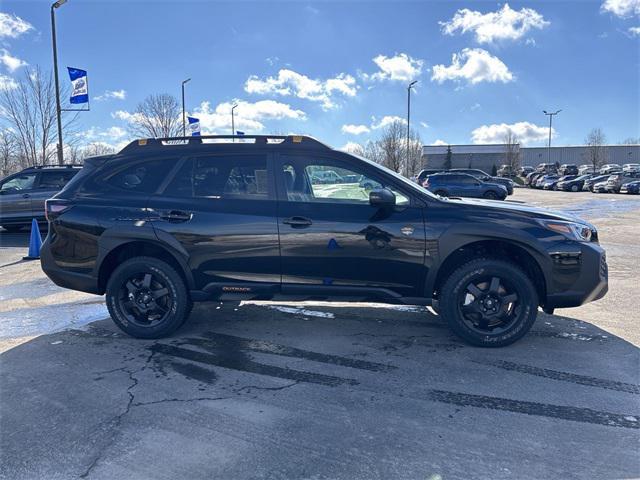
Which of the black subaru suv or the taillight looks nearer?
the black subaru suv

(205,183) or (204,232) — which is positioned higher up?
(205,183)

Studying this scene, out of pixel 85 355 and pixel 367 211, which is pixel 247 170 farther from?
pixel 85 355

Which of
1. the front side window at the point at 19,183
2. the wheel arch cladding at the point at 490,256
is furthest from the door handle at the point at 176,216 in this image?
the front side window at the point at 19,183

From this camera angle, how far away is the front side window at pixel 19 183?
1301 cm

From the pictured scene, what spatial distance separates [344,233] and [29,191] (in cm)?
1180

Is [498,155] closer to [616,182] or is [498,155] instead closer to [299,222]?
[616,182]

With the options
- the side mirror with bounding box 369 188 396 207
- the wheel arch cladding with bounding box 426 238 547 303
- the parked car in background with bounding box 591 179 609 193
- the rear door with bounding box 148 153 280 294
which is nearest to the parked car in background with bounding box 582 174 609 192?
the parked car in background with bounding box 591 179 609 193

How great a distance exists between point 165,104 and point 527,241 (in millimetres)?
36924

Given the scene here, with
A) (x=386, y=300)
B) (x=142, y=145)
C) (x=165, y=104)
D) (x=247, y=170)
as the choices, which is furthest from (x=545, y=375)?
(x=165, y=104)

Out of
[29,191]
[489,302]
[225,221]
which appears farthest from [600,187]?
[225,221]

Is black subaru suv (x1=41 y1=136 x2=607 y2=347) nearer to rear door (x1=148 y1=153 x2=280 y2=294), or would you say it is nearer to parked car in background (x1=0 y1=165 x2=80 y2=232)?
rear door (x1=148 y1=153 x2=280 y2=294)

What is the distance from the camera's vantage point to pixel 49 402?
11.4 ft

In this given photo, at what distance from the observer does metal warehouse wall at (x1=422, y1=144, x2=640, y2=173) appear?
92.4 meters

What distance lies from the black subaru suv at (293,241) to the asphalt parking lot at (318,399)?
48cm
